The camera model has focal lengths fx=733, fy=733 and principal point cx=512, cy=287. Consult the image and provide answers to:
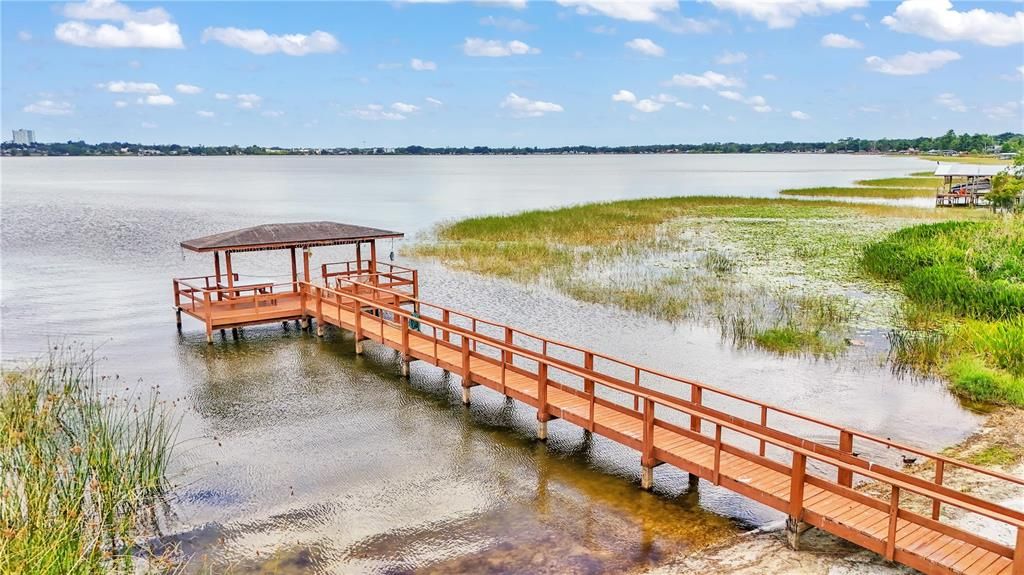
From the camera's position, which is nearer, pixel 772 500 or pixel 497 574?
pixel 497 574

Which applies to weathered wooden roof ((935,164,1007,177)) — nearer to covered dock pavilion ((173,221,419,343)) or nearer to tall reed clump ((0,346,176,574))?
covered dock pavilion ((173,221,419,343))

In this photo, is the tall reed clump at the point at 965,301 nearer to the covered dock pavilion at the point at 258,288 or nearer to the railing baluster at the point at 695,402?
the railing baluster at the point at 695,402

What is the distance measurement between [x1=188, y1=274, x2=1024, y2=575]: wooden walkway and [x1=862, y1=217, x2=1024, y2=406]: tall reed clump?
468 cm

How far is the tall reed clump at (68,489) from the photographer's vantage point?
596 centimetres

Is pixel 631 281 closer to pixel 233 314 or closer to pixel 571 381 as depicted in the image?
pixel 571 381

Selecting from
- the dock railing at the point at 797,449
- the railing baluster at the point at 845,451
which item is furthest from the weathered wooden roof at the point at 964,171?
the railing baluster at the point at 845,451

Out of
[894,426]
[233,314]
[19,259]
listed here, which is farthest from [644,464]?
[19,259]

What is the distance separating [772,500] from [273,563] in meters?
5.60

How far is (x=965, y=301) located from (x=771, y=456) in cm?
1095

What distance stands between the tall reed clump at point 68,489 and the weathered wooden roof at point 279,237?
267 inches

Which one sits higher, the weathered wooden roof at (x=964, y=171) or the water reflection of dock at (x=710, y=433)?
the weathered wooden roof at (x=964, y=171)

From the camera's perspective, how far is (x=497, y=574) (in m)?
7.78

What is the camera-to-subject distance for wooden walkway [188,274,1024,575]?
23.5 ft

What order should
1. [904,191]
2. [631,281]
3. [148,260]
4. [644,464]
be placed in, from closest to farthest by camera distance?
[644,464] < [631,281] < [148,260] < [904,191]
